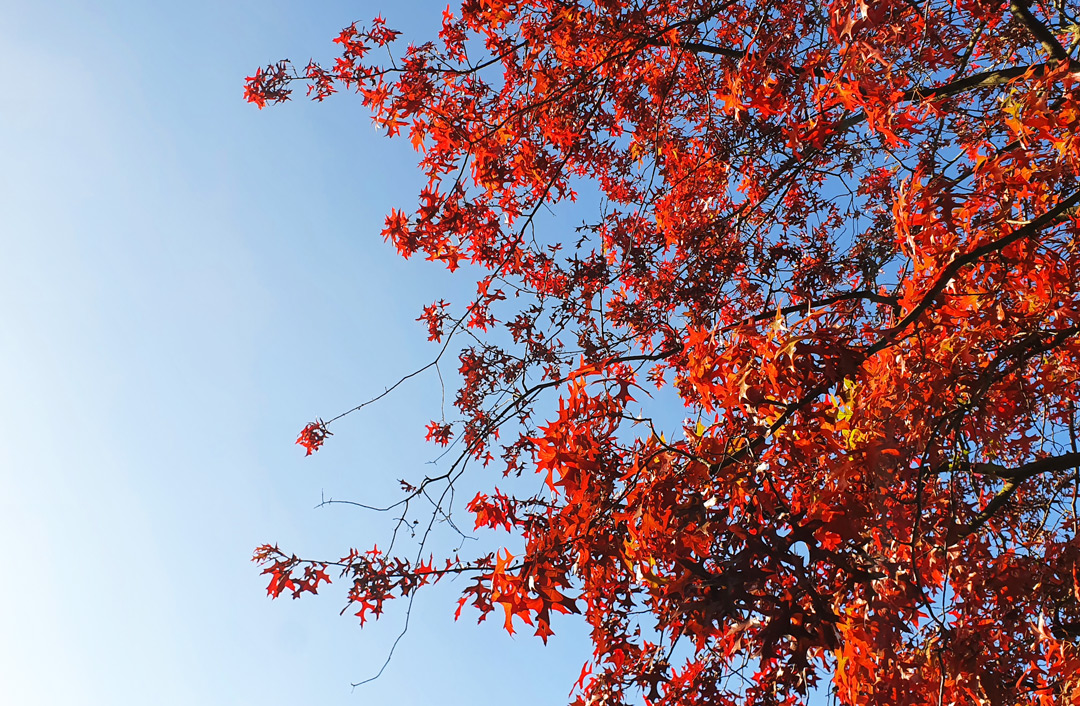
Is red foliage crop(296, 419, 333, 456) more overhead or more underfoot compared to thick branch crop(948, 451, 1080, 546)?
more overhead

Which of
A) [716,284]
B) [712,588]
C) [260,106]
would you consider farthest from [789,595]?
[260,106]

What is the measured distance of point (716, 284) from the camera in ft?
16.9

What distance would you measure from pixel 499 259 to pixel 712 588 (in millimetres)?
3499

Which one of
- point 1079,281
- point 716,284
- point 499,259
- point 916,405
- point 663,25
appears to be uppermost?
point 663,25

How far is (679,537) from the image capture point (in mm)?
2562

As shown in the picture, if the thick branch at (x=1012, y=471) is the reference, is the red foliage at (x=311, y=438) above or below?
above

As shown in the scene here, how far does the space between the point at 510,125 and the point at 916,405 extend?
3.24m

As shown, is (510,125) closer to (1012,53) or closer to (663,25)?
(663,25)

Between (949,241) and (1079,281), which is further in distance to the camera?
(1079,281)

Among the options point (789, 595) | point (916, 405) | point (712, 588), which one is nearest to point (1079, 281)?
point (916, 405)

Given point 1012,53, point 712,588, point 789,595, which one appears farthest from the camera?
point 1012,53

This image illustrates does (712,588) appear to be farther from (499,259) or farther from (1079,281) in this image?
(499,259)

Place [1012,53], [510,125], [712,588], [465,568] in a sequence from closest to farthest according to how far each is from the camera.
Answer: [712,588] < [465,568] < [1012,53] < [510,125]

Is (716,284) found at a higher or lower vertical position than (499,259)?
lower
